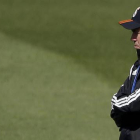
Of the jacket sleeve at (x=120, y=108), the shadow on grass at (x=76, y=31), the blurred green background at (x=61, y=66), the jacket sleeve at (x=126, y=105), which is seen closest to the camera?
the jacket sleeve at (x=126, y=105)

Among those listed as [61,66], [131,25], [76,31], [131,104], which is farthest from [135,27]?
[76,31]

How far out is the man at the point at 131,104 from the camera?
402 centimetres

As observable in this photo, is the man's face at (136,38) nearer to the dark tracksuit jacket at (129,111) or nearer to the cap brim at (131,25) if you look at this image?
the cap brim at (131,25)

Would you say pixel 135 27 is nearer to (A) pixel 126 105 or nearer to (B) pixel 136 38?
(B) pixel 136 38

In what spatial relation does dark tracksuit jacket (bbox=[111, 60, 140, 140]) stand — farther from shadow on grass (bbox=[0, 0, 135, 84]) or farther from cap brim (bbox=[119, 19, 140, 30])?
shadow on grass (bbox=[0, 0, 135, 84])

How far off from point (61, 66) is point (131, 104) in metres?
5.13

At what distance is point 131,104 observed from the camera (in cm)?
400

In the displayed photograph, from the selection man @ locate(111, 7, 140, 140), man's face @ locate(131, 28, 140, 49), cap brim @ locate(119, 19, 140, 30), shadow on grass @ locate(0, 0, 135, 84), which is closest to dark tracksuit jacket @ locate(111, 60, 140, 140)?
man @ locate(111, 7, 140, 140)

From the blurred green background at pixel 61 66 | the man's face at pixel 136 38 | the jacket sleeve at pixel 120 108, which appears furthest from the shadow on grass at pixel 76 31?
the man's face at pixel 136 38

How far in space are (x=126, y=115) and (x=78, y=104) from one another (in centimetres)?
368

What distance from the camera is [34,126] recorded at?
692cm

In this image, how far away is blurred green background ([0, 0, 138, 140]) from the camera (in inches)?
278

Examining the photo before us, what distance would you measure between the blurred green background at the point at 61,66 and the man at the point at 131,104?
2.60 meters

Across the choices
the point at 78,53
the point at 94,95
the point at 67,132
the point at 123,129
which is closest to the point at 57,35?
the point at 78,53
